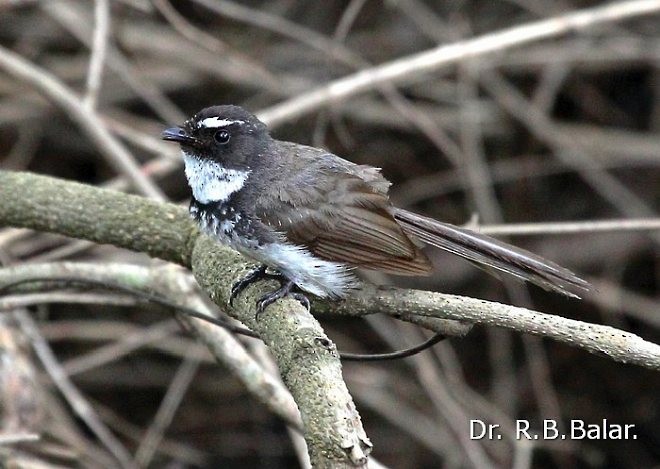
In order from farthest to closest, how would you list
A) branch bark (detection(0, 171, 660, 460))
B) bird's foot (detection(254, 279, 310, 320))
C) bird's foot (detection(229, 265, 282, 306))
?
1. bird's foot (detection(229, 265, 282, 306))
2. bird's foot (detection(254, 279, 310, 320))
3. branch bark (detection(0, 171, 660, 460))

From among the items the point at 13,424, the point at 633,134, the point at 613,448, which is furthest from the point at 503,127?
the point at 13,424

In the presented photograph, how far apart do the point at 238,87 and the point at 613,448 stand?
3.50 m

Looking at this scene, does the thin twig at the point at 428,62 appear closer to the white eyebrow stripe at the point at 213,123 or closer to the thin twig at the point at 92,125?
the thin twig at the point at 92,125

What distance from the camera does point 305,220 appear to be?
317 centimetres

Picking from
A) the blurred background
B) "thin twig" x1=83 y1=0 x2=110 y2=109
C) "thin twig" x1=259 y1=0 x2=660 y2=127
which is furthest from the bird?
the blurred background

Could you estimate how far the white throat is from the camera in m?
3.18

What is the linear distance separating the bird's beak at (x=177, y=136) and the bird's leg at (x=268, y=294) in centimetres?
52

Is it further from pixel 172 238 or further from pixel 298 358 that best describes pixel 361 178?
pixel 298 358

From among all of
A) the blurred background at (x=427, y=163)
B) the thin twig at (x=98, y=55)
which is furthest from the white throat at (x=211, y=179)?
the blurred background at (x=427, y=163)

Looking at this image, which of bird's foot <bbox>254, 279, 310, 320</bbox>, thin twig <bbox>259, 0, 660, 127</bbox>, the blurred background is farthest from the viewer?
the blurred background

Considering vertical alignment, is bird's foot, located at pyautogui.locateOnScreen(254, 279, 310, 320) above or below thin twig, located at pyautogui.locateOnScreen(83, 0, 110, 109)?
below

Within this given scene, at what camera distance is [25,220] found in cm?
334

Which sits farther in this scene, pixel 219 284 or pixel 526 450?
pixel 526 450

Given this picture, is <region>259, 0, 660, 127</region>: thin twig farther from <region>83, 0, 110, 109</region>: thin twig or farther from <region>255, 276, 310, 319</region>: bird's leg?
<region>255, 276, 310, 319</region>: bird's leg
